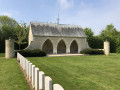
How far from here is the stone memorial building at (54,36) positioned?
22.2 metres

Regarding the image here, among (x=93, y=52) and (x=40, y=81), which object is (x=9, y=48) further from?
(x=93, y=52)

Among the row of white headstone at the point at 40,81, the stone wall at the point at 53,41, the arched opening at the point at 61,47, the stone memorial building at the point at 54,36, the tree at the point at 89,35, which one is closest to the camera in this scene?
the row of white headstone at the point at 40,81

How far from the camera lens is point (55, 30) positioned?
24719 mm

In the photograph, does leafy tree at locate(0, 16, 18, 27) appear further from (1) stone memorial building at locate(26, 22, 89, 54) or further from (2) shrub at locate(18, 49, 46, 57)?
(2) shrub at locate(18, 49, 46, 57)

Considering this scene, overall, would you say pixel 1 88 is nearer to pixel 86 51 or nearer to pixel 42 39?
pixel 42 39

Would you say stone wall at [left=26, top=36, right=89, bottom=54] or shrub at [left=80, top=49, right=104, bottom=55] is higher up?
stone wall at [left=26, top=36, right=89, bottom=54]

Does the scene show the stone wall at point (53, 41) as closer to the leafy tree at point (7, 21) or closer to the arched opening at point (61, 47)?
the arched opening at point (61, 47)

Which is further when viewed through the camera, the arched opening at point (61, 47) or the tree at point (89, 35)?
the tree at point (89, 35)

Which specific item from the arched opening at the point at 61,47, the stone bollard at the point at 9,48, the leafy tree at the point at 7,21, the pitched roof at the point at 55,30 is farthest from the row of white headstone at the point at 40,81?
the leafy tree at the point at 7,21

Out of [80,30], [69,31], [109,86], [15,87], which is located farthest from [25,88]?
[80,30]

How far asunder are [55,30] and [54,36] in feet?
5.65

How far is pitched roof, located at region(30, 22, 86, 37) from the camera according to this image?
23.0 metres

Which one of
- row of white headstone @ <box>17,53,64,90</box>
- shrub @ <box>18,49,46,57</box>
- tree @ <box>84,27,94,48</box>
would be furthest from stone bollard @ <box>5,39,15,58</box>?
tree @ <box>84,27,94,48</box>

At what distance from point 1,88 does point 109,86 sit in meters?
4.98
